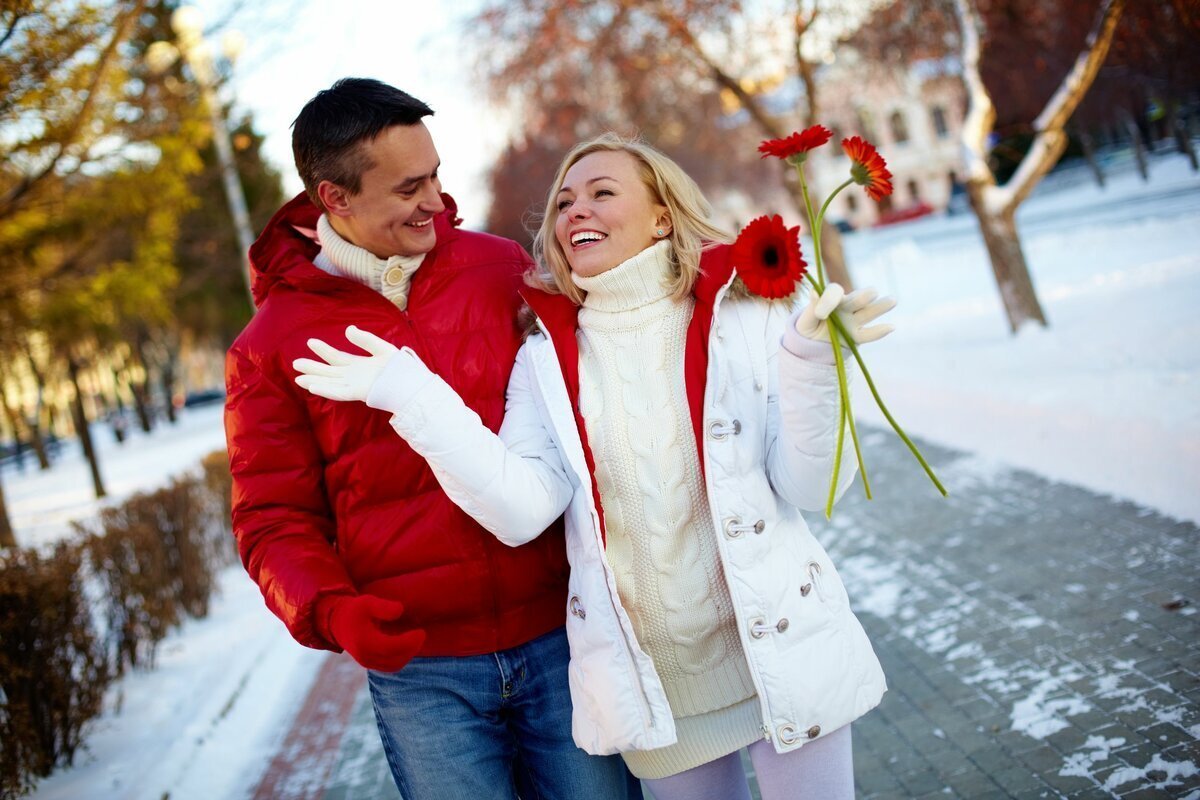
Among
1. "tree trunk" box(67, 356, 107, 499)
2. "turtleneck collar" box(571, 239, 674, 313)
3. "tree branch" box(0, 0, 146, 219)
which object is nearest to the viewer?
"turtleneck collar" box(571, 239, 674, 313)

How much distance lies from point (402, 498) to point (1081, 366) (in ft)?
25.1

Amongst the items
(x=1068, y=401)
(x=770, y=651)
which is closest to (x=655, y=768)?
(x=770, y=651)

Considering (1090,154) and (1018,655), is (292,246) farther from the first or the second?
(1090,154)

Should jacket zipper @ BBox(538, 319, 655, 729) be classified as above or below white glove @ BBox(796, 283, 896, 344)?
below

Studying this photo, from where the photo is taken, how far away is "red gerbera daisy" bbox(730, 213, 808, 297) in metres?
2.02

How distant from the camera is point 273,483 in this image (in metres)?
2.35

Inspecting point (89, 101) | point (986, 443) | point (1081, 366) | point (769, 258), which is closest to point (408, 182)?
point (769, 258)

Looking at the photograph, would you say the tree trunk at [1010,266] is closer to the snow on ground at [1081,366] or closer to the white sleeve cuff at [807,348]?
the snow on ground at [1081,366]

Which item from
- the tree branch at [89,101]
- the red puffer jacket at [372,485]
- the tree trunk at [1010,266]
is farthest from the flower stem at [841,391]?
the tree trunk at [1010,266]

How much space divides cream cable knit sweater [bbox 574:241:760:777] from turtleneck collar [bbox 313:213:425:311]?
0.58 meters

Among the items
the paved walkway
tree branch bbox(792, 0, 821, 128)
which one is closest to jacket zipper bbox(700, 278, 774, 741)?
the paved walkway

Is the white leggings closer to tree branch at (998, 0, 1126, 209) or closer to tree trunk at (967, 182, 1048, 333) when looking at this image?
tree branch at (998, 0, 1126, 209)

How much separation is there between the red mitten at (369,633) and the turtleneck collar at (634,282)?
2.77 ft

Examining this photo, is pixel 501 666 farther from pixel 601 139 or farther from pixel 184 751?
pixel 184 751
